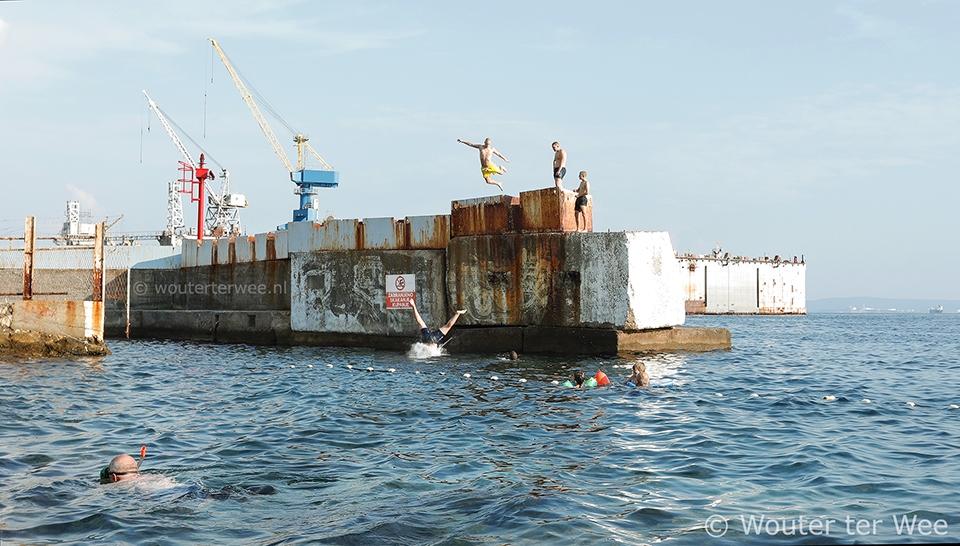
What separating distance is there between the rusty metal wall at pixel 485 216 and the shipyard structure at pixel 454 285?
3 centimetres

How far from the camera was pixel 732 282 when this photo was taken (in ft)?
263

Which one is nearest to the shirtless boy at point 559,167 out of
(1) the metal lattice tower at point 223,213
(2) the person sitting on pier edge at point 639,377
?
(2) the person sitting on pier edge at point 639,377

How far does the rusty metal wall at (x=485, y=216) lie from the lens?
20281mm

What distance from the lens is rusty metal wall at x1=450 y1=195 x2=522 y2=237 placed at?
20.3m

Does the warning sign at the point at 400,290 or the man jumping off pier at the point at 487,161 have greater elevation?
the man jumping off pier at the point at 487,161

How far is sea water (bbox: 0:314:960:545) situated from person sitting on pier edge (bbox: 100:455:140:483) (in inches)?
5.6

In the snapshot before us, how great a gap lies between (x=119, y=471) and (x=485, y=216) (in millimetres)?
13795

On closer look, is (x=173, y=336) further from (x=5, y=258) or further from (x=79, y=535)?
(x=79, y=535)

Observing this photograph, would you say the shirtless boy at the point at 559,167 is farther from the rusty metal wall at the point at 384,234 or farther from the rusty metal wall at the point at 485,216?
the rusty metal wall at the point at 384,234

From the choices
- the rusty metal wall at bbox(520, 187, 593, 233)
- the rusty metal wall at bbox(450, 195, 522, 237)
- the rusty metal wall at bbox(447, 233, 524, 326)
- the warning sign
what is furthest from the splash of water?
the rusty metal wall at bbox(520, 187, 593, 233)

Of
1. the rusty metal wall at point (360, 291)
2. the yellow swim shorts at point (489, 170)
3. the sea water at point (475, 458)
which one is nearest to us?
the sea water at point (475, 458)

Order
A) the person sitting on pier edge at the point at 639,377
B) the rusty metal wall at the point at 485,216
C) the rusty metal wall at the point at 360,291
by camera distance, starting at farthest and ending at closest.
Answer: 1. the rusty metal wall at the point at 360,291
2. the rusty metal wall at the point at 485,216
3. the person sitting on pier edge at the point at 639,377

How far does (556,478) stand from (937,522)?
3.47 meters

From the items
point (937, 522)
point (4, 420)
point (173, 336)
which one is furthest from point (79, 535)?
point (173, 336)
